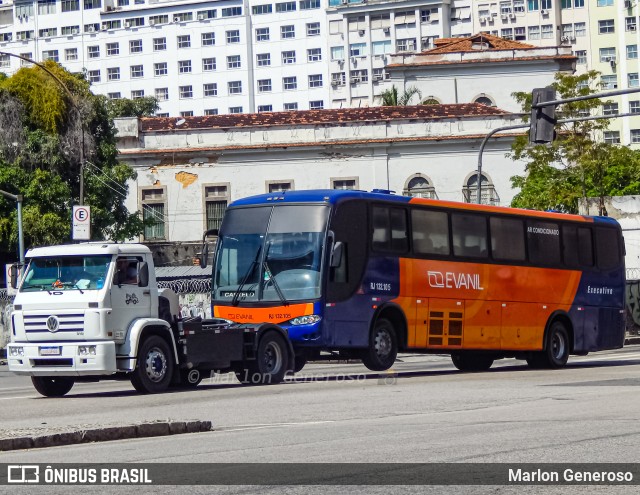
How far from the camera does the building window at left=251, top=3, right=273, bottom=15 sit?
447 feet

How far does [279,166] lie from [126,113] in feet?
101

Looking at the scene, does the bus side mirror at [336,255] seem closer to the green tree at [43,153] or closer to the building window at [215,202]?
the green tree at [43,153]

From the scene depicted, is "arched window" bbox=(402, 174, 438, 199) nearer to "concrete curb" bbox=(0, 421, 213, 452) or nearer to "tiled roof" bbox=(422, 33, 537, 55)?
"tiled roof" bbox=(422, 33, 537, 55)

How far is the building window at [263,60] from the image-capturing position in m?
136

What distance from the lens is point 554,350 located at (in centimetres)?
2889

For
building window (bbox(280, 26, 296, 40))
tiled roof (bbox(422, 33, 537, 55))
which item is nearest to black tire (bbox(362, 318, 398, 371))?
tiled roof (bbox(422, 33, 537, 55))

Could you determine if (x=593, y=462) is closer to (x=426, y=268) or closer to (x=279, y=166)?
(x=426, y=268)

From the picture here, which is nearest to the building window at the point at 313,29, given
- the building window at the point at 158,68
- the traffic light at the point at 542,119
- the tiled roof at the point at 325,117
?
the building window at the point at 158,68

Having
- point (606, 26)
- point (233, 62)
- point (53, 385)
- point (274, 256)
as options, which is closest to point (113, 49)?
point (233, 62)

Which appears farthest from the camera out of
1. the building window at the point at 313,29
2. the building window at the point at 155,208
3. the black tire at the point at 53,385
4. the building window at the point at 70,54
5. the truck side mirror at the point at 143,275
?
the building window at the point at 70,54

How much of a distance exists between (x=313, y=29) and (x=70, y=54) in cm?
2723

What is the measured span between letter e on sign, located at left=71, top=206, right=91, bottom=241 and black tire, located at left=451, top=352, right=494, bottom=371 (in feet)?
35.4

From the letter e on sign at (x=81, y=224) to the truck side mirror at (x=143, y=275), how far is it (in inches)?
526

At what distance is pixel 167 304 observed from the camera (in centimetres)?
2134
